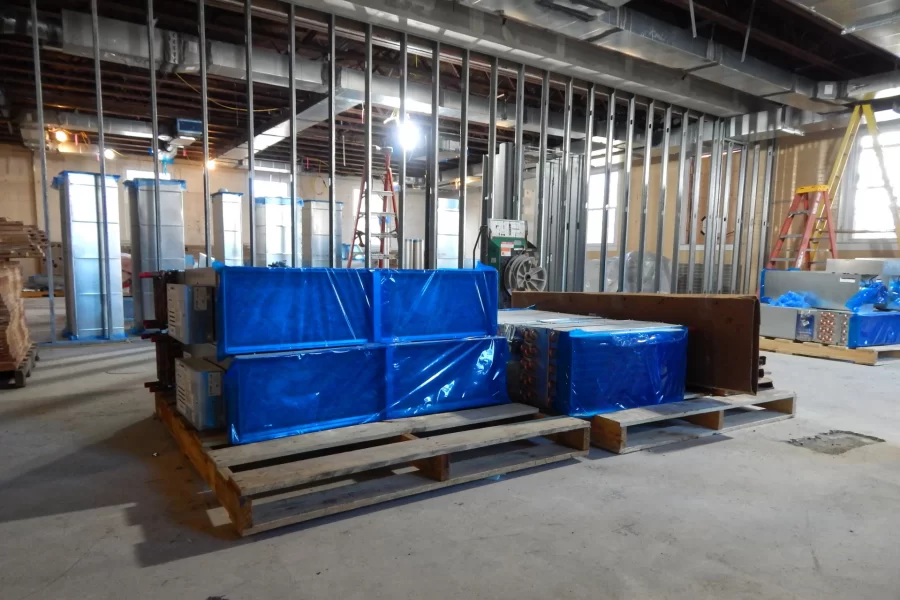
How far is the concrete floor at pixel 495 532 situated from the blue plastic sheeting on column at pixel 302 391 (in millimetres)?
464

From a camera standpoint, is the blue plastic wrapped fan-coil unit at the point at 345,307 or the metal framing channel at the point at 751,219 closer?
the blue plastic wrapped fan-coil unit at the point at 345,307

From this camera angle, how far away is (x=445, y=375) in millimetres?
3566

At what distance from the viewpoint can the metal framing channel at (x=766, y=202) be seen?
10.7 metres

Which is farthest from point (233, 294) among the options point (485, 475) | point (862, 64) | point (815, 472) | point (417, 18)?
point (862, 64)

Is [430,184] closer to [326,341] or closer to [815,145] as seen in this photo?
[326,341]

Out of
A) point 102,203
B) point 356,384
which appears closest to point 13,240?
point 102,203

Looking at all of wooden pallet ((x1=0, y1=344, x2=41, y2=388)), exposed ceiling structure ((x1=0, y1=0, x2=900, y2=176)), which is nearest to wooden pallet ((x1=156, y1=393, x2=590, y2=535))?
wooden pallet ((x1=0, y1=344, x2=41, y2=388))

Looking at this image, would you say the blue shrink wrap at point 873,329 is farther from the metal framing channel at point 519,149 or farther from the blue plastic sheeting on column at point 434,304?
the blue plastic sheeting on column at point 434,304

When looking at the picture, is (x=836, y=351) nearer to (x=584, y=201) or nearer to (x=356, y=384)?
(x=584, y=201)

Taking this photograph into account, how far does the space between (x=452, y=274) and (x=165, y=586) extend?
2272 mm

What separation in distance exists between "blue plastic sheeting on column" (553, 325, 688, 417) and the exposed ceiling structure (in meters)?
3.93

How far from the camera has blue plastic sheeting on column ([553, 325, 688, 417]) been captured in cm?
365

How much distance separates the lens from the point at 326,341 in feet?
10.5

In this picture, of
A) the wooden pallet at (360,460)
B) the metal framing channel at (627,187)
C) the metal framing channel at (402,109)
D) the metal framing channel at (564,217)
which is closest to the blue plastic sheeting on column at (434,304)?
the wooden pallet at (360,460)
